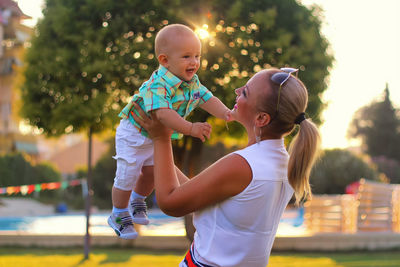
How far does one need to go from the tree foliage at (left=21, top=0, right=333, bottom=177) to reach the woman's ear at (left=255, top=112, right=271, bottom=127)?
5.41m

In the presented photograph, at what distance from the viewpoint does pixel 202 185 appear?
2.24 meters

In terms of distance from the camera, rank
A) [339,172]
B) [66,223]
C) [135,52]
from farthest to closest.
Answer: [339,172]
[66,223]
[135,52]

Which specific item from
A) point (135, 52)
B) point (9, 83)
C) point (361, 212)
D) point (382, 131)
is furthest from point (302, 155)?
point (382, 131)

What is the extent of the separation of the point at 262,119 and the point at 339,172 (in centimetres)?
2449

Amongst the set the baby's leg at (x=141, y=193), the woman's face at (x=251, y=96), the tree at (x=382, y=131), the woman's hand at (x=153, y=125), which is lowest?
the tree at (x=382, y=131)

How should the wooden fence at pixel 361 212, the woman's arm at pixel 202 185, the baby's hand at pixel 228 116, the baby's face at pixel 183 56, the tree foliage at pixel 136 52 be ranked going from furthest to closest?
the wooden fence at pixel 361 212 < the tree foliage at pixel 136 52 < the baby's hand at pixel 228 116 < the baby's face at pixel 183 56 < the woman's arm at pixel 202 185

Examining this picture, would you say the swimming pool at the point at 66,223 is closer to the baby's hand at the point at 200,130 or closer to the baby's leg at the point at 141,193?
the baby's leg at the point at 141,193

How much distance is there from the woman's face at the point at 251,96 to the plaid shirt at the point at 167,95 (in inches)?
13.8

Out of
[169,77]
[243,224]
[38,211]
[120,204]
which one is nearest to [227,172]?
[243,224]

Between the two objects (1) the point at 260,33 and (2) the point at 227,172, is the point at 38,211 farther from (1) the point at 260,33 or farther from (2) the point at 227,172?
(2) the point at 227,172

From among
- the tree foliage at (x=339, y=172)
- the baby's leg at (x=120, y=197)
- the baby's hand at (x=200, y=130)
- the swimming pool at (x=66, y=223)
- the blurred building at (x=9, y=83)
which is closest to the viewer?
the baby's hand at (x=200, y=130)

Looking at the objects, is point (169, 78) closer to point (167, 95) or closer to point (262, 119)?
point (167, 95)

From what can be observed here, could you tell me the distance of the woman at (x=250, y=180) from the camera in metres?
2.27

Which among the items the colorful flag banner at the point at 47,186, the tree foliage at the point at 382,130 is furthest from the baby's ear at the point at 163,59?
the tree foliage at the point at 382,130
